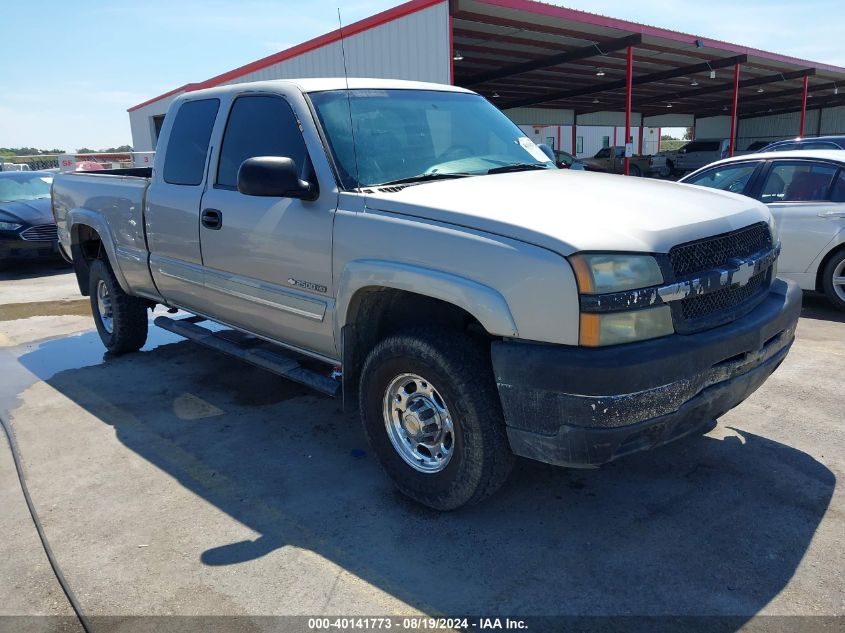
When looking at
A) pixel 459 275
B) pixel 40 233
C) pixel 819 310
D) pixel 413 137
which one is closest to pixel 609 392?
pixel 459 275

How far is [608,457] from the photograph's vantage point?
259cm

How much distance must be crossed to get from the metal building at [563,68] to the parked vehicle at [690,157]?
7.37ft

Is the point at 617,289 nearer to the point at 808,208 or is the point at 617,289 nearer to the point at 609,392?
the point at 609,392

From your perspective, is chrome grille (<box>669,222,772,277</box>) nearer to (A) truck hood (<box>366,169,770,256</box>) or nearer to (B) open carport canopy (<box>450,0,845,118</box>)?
(A) truck hood (<box>366,169,770,256</box>)

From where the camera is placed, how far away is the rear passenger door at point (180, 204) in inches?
172

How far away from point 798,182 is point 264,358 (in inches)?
233

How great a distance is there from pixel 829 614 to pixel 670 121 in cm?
4608

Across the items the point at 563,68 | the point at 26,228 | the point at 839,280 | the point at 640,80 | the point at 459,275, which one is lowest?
the point at 839,280

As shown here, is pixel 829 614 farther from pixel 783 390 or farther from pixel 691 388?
pixel 783 390

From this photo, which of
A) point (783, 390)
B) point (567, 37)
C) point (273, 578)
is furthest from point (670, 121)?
point (273, 578)

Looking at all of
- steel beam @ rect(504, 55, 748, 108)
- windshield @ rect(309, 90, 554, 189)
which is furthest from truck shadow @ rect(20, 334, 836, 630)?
steel beam @ rect(504, 55, 748, 108)

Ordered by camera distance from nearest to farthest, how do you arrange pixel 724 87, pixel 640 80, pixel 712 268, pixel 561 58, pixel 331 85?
pixel 712 268 < pixel 331 85 < pixel 561 58 < pixel 640 80 < pixel 724 87

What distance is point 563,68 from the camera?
21.4 metres

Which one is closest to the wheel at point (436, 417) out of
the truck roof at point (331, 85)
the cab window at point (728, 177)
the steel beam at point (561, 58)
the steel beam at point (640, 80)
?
the truck roof at point (331, 85)
